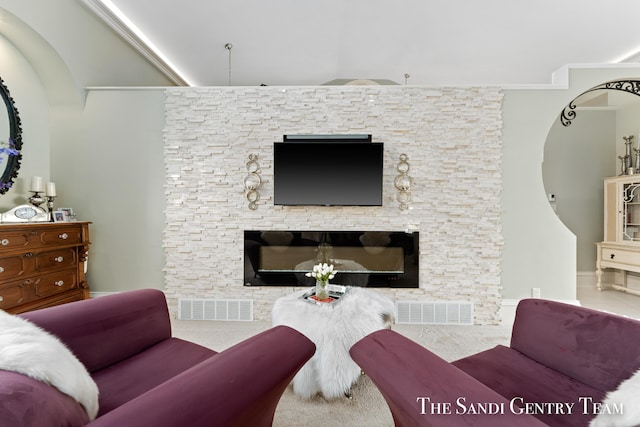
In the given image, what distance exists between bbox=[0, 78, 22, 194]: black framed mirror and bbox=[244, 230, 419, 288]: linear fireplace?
6.78ft

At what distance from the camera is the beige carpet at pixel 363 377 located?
1.47m

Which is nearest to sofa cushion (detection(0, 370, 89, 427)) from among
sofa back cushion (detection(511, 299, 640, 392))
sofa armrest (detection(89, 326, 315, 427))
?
sofa armrest (detection(89, 326, 315, 427))

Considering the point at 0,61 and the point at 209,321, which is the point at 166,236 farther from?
the point at 0,61

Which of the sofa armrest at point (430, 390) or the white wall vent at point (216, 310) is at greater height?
the sofa armrest at point (430, 390)

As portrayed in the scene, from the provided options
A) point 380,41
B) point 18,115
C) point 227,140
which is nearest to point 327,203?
point 227,140

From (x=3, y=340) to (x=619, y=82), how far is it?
5.06 metres

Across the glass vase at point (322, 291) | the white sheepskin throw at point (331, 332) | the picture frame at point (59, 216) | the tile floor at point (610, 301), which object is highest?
the picture frame at point (59, 216)

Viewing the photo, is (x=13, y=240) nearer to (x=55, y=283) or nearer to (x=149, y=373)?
(x=55, y=283)

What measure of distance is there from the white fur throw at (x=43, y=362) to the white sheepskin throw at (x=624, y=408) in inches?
52.9

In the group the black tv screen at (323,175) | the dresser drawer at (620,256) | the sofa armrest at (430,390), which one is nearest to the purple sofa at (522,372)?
the sofa armrest at (430,390)

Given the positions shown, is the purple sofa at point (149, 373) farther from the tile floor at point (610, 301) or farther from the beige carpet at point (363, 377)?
the tile floor at point (610, 301)

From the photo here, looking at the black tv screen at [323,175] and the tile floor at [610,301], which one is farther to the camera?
the tile floor at [610,301]

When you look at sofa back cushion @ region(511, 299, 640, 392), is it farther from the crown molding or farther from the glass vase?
the crown molding

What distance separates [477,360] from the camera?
124 centimetres
